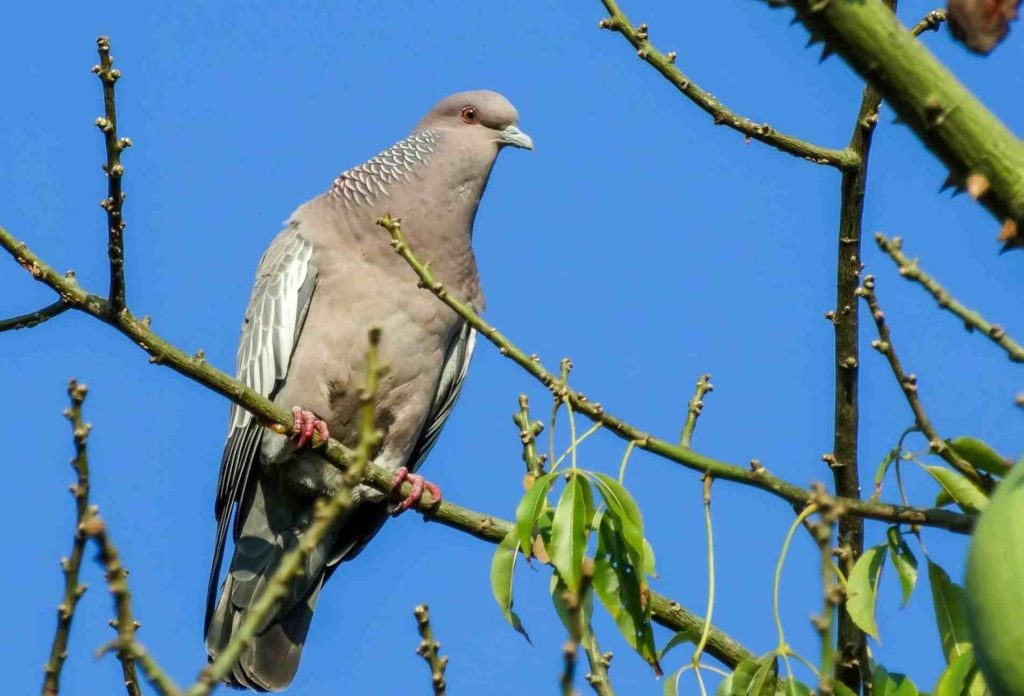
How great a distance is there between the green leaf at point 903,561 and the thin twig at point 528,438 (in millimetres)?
1306

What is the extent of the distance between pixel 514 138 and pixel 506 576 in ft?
12.1

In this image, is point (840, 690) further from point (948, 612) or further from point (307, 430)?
point (307, 430)

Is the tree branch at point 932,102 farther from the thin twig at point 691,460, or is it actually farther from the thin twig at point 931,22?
the thin twig at point 931,22

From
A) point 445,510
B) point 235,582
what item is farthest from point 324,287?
point 445,510

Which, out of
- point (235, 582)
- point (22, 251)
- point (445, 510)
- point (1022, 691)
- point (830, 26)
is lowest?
point (1022, 691)

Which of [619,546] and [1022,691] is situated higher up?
[619,546]

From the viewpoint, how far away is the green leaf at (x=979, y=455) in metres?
2.38

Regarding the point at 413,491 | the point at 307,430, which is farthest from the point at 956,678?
the point at 413,491

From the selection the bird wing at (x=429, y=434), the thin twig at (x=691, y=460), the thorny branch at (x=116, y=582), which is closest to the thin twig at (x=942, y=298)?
the thin twig at (x=691, y=460)

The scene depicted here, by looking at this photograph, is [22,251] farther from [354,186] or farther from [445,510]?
[354,186]

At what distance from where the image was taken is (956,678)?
6.95ft

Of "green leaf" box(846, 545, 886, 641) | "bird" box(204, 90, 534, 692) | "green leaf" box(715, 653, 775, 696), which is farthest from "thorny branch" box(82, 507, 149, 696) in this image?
"bird" box(204, 90, 534, 692)

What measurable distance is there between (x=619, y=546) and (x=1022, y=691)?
1.28 m

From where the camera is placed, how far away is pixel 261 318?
18.4 ft
